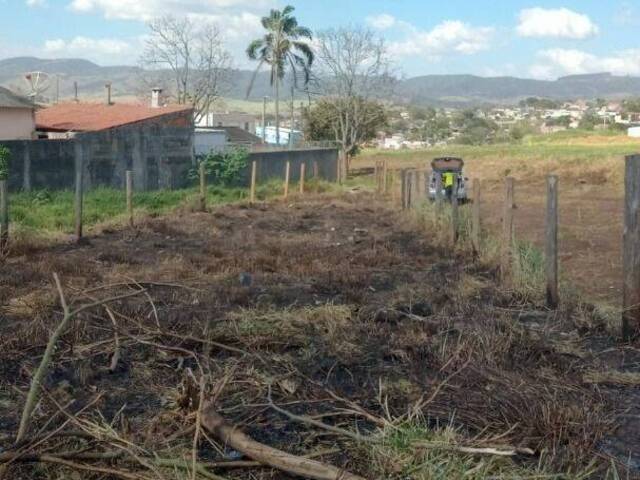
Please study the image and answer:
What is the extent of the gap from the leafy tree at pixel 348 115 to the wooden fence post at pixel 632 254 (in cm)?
4654

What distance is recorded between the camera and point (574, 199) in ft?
111

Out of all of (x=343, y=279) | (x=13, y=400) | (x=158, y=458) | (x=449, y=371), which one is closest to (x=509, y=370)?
(x=449, y=371)

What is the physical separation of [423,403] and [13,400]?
254 centimetres

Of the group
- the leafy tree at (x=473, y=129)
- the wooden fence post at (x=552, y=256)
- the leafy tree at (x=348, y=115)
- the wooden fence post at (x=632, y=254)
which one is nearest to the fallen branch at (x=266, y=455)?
the wooden fence post at (x=632, y=254)

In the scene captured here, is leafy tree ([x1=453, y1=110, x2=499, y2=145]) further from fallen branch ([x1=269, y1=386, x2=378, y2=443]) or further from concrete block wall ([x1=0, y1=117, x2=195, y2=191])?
fallen branch ([x1=269, y1=386, x2=378, y2=443])

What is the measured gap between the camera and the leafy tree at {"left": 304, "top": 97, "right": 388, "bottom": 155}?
54906mm

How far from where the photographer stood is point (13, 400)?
566 centimetres

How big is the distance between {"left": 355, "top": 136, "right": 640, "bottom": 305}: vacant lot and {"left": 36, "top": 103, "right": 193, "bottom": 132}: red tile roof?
12.9 m

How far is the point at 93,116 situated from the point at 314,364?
32744mm

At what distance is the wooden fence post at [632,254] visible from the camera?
24.5 feet

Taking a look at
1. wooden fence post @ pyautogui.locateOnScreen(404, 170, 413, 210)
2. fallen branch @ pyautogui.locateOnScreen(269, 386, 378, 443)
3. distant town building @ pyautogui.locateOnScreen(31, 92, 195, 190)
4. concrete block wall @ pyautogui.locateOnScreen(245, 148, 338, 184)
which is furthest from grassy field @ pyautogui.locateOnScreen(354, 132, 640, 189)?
fallen branch @ pyautogui.locateOnScreen(269, 386, 378, 443)

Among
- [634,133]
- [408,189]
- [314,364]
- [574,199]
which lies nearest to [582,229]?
[408,189]

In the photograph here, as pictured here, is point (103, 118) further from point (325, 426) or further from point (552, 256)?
point (325, 426)

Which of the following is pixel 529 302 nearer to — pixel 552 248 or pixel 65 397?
pixel 552 248
